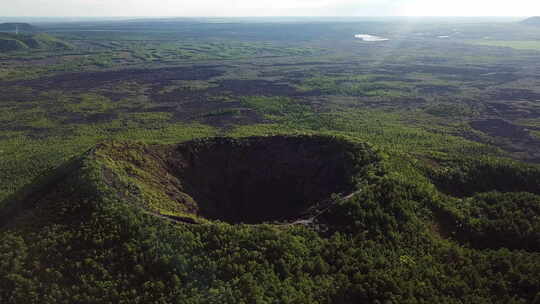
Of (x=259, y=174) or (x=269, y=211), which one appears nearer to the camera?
(x=269, y=211)

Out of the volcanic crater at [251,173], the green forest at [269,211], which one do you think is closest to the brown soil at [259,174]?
the volcanic crater at [251,173]

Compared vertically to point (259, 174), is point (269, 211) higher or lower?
lower

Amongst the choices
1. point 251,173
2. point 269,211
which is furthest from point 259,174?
point 269,211

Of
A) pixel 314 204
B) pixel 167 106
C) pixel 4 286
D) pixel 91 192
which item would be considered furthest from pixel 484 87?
pixel 4 286

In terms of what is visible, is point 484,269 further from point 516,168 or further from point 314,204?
point 516,168

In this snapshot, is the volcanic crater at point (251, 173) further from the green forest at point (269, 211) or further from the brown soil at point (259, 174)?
the green forest at point (269, 211)

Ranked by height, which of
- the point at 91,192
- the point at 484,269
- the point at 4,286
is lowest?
the point at 484,269

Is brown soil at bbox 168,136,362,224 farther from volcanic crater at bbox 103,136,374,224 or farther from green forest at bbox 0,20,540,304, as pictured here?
green forest at bbox 0,20,540,304

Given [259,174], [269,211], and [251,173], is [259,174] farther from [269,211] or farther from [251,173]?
[269,211]

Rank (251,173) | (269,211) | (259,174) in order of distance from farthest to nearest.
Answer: (251,173) < (259,174) < (269,211)

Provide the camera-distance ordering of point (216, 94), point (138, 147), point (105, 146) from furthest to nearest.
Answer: point (216, 94)
point (138, 147)
point (105, 146)

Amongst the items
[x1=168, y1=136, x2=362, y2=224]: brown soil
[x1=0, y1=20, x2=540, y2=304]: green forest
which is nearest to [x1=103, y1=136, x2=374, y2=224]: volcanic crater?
[x1=168, y1=136, x2=362, y2=224]: brown soil
